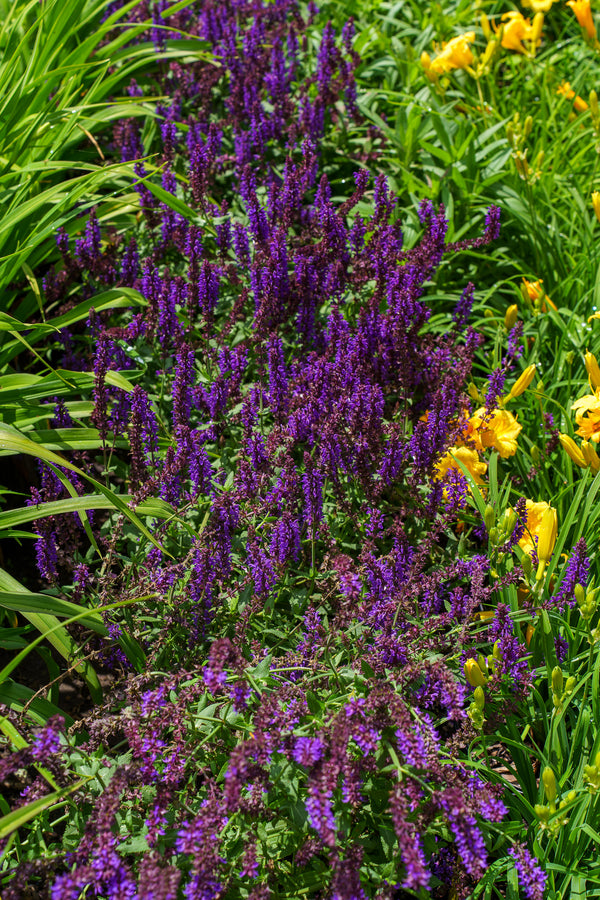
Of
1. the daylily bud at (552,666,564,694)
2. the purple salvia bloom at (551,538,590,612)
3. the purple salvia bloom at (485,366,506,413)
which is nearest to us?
the daylily bud at (552,666,564,694)

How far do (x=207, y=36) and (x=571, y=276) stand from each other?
3036 mm

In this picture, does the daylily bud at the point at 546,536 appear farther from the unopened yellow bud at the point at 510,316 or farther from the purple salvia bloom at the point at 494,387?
the unopened yellow bud at the point at 510,316

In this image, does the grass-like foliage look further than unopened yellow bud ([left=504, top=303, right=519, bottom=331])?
No

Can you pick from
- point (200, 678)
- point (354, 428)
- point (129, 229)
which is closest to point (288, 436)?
point (354, 428)

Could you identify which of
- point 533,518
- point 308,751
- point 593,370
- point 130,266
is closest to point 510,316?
point 593,370

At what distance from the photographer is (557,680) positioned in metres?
2.47

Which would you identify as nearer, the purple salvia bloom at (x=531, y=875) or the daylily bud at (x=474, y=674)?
the purple salvia bloom at (x=531, y=875)

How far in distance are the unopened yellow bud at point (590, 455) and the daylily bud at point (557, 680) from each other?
1071mm

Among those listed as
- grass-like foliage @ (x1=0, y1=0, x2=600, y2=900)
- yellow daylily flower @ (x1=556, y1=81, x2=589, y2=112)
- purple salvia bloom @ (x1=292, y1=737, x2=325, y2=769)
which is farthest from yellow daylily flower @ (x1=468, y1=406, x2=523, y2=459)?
yellow daylily flower @ (x1=556, y1=81, x2=589, y2=112)

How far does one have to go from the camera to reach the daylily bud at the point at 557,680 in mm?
2443

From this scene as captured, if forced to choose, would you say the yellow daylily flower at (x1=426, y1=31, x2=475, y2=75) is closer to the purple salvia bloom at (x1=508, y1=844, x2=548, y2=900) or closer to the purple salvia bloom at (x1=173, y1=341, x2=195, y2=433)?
the purple salvia bloom at (x1=173, y1=341, x2=195, y2=433)

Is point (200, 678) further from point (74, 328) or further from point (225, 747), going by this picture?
point (74, 328)

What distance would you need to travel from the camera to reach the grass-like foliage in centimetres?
226

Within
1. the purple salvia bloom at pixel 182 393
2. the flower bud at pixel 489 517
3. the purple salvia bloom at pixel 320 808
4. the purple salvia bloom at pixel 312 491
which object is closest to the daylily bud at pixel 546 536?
the flower bud at pixel 489 517
